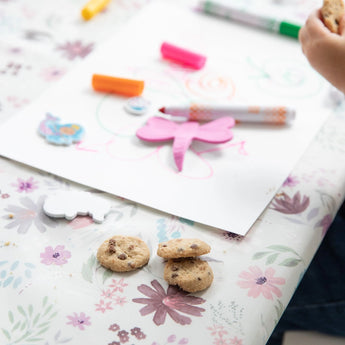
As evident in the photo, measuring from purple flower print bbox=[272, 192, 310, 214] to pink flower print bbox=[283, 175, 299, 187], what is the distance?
2 centimetres

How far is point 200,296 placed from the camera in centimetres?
51

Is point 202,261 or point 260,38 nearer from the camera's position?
point 202,261

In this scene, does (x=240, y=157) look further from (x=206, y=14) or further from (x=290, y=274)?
(x=206, y=14)

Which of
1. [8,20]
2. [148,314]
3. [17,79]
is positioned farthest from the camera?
[8,20]

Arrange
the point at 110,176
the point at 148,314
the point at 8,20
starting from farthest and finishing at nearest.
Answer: the point at 8,20
the point at 110,176
the point at 148,314

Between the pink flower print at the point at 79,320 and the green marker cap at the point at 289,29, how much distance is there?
0.61m

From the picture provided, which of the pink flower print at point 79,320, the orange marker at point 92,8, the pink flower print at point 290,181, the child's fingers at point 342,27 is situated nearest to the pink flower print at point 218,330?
the pink flower print at point 79,320

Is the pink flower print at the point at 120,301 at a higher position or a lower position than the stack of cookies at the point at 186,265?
lower

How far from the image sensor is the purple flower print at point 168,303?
1.59 feet

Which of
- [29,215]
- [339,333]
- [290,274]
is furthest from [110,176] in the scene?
[339,333]

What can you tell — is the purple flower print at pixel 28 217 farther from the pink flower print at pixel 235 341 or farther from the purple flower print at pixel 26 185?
the pink flower print at pixel 235 341

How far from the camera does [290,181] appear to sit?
25.4 inches

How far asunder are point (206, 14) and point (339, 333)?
1.85 feet

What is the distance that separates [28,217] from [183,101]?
0.29 m
